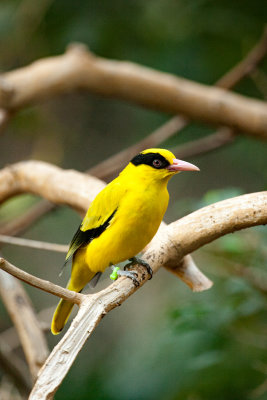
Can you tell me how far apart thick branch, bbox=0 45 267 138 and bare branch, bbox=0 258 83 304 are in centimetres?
271

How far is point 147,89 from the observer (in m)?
4.37

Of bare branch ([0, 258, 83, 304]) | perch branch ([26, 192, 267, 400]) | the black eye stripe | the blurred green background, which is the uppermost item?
bare branch ([0, 258, 83, 304])

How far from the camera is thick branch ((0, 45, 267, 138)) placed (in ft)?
14.0

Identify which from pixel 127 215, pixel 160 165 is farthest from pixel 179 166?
pixel 127 215

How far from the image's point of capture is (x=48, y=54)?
5332 millimetres

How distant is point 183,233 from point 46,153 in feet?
A: 12.5

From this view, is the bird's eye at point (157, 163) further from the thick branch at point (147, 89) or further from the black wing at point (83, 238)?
the thick branch at point (147, 89)

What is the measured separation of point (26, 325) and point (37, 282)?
4.18 ft

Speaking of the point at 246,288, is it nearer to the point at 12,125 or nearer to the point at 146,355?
A: the point at 146,355

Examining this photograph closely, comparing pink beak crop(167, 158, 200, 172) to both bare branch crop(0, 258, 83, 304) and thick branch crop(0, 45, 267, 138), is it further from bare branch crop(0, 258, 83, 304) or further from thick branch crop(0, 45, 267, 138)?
thick branch crop(0, 45, 267, 138)

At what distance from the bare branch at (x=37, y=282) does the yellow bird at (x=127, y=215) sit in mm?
614

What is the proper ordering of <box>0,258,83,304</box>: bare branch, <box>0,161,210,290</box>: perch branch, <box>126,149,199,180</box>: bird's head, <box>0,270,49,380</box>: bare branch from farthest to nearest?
1. <box>0,161,210,290</box>: perch branch
2. <box>0,270,49,380</box>: bare branch
3. <box>126,149,199,180</box>: bird's head
4. <box>0,258,83,304</box>: bare branch

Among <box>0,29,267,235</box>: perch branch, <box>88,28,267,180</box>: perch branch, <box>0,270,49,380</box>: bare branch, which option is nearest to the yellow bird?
<box>0,270,49,380</box>: bare branch

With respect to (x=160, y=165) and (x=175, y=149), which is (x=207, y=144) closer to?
(x=175, y=149)
